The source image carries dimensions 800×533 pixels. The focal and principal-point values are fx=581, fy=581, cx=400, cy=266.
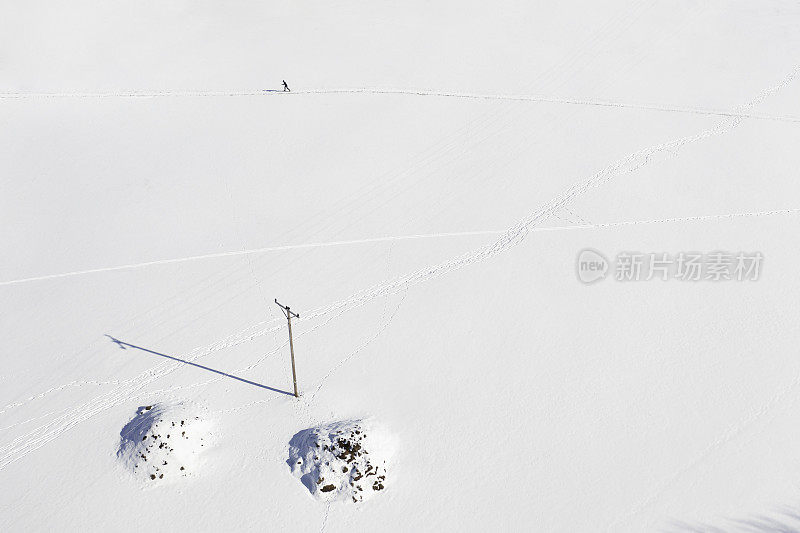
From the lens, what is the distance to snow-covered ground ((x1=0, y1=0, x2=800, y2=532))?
17.1 metres

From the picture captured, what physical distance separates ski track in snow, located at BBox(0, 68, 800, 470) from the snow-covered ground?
0.39ft

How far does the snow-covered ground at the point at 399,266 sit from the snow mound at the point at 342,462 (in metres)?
0.09

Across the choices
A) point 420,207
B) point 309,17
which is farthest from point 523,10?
point 420,207

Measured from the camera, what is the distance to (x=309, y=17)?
119 feet

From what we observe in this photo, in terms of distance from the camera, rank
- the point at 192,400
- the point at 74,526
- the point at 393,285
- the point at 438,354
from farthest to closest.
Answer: the point at 393,285 → the point at 438,354 → the point at 192,400 → the point at 74,526

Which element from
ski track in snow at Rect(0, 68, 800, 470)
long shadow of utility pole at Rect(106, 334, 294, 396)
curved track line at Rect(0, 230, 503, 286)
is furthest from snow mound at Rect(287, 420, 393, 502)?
curved track line at Rect(0, 230, 503, 286)

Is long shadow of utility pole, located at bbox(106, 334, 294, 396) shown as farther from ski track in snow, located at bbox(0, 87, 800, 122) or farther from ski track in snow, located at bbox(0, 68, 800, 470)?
ski track in snow, located at bbox(0, 87, 800, 122)

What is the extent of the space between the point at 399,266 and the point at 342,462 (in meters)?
8.61

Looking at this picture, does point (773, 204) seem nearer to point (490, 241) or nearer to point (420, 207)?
point (490, 241)

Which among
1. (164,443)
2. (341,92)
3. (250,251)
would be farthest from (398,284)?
(341,92)

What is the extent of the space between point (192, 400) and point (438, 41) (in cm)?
2504

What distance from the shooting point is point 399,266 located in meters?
23.2

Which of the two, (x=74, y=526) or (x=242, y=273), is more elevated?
(x=242, y=273)

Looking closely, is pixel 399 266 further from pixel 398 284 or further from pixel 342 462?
pixel 342 462
